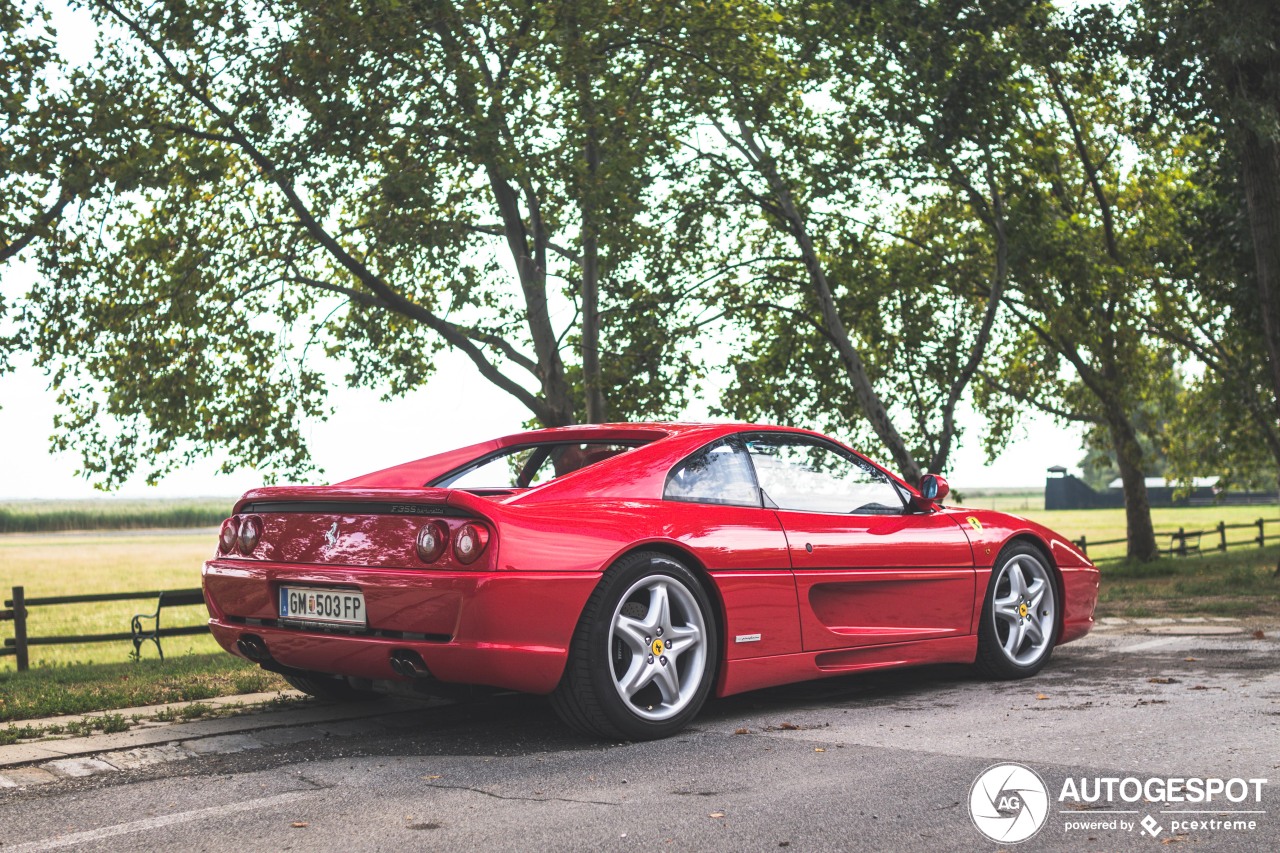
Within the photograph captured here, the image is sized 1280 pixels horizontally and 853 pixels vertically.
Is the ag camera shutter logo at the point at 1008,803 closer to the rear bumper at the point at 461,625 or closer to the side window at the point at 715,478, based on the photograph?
the rear bumper at the point at 461,625

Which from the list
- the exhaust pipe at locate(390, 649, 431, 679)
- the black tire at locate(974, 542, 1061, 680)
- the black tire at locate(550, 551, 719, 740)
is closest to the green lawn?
the black tire at locate(974, 542, 1061, 680)

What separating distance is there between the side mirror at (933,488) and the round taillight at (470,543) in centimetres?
289

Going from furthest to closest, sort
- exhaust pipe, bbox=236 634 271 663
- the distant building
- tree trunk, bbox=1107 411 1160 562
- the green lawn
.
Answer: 1. the distant building
2. the green lawn
3. tree trunk, bbox=1107 411 1160 562
4. exhaust pipe, bbox=236 634 271 663

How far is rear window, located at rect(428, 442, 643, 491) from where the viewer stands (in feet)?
19.8

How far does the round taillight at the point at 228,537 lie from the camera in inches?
220

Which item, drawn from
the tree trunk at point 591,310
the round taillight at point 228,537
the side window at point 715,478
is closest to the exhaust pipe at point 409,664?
the round taillight at point 228,537

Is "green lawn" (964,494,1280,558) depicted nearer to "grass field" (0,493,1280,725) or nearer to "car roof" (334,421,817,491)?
"grass field" (0,493,1280,725)

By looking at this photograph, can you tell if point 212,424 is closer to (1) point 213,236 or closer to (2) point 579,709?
(1) point 213,236

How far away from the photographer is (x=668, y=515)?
5355 millimetres

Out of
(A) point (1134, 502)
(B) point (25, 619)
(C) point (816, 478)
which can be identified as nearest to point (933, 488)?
(C) point (816, 478)


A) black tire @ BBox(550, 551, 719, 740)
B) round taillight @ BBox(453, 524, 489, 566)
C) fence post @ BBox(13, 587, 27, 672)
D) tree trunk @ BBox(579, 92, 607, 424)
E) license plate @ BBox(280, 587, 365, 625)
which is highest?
tree trunk @ BBox(579, 92, 607, 424)

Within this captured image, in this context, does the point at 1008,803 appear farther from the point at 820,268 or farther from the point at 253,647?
the point at 820,268

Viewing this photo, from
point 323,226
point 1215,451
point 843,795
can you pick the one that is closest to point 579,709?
point 843,795

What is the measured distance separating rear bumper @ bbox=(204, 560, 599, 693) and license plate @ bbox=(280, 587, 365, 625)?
4cm
